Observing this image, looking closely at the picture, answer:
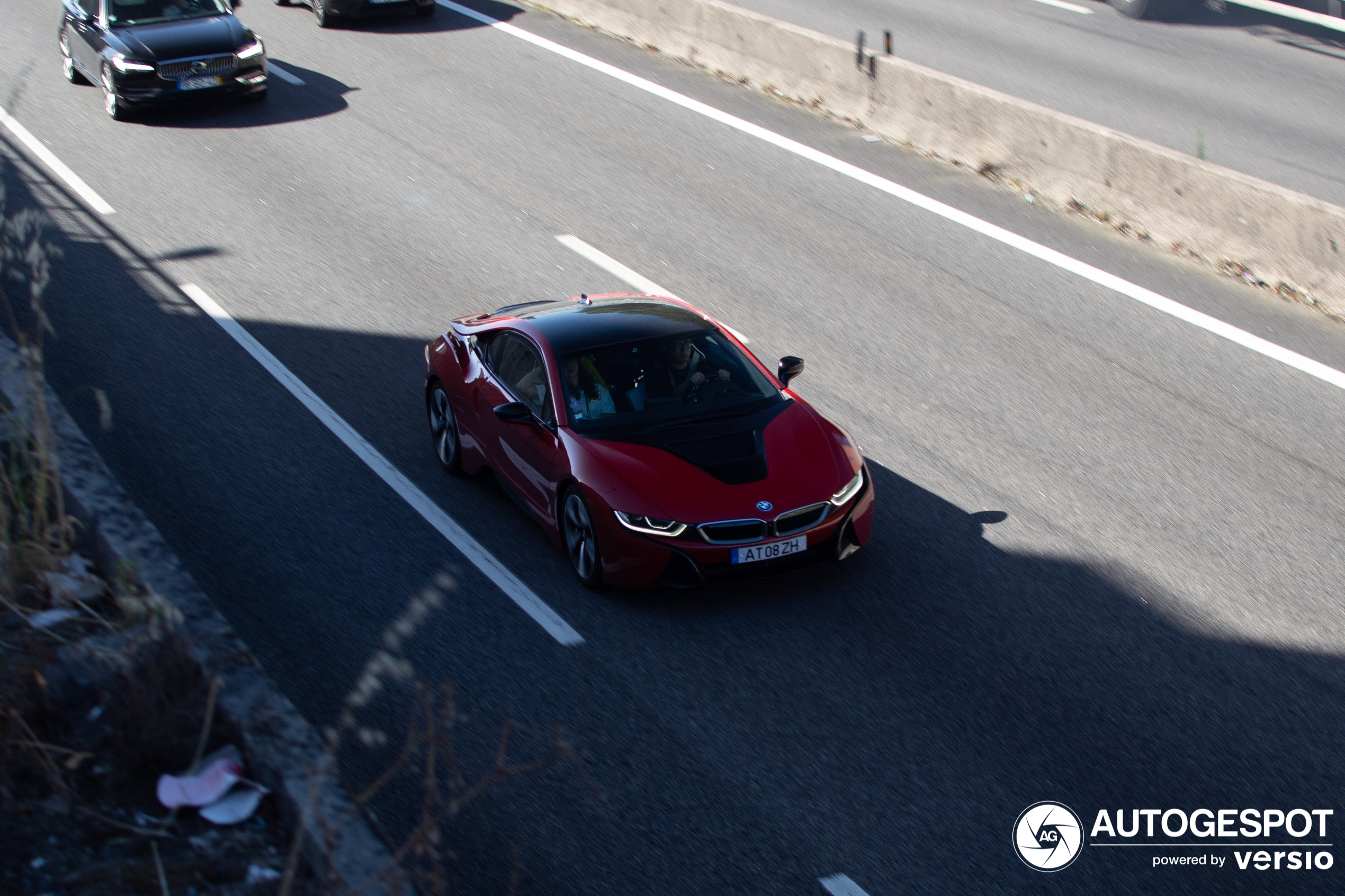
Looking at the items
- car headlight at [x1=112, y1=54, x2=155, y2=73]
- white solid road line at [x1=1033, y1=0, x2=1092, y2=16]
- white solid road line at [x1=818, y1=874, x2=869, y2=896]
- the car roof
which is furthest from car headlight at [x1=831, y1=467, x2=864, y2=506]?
white solid road line at [x1=1033, y1=0, x2=1092, y2=16]

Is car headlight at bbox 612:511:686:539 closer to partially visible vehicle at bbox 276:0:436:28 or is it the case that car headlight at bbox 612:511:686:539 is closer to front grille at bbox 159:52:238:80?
front grille at bbox 159:52:238:80

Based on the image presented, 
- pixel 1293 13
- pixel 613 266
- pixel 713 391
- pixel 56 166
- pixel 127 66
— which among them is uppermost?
pixel 1293 13

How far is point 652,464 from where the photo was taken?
Result: 7789 mm

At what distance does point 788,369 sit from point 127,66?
12.8 meters

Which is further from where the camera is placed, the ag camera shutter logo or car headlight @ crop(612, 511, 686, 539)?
car headlight @ crop(612, 511, 686, 539)

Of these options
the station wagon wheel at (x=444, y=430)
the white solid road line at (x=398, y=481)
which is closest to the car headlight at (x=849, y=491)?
the white solid road line at (x=398, y=481)

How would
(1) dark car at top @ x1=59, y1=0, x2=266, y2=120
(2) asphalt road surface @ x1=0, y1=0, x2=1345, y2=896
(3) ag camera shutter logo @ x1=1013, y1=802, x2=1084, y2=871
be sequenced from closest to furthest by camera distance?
(3) ag camera shutter logo @ x1=1013, y1=802, x2=1084, y2=871, (2) asphalt road surface @ x1=0, y1=0, x2=1345, y2=896, (1) dark car at top @ x1=59, y1=0, x2=266, y2=120

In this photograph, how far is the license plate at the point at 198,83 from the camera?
1777cm

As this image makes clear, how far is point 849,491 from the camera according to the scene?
7891 millimetres

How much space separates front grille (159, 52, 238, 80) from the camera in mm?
17672

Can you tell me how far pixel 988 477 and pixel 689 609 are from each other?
2.73 meters

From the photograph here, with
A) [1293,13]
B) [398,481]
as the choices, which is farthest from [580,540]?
[1293,13]

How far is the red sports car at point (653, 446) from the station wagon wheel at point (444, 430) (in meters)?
0.03

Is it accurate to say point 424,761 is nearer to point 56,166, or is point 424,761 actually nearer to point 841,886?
point 841,886
